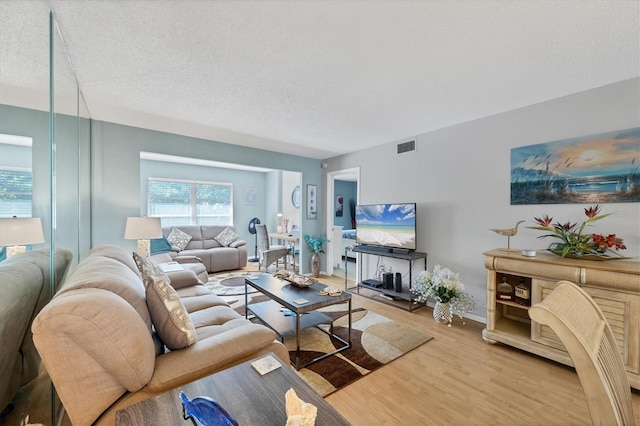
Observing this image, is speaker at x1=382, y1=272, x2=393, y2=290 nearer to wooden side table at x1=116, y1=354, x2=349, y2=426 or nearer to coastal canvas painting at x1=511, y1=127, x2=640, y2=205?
coastal canvas painting at x1=511, y1=127, x2=640, y2=205

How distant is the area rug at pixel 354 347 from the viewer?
80.2 inches

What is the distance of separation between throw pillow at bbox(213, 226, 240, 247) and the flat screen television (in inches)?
131

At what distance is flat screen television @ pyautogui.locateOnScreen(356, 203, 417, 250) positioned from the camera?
3.58m

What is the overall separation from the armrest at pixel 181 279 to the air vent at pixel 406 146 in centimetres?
336

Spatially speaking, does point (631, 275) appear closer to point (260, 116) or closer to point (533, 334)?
point (533, 334)

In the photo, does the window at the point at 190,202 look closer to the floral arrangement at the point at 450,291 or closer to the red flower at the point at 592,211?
the floral arrangement at the point at 450,291

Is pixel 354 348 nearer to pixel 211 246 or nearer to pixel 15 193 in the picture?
pixel 15 193

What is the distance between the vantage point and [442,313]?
300 centimetres

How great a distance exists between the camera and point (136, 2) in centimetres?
139

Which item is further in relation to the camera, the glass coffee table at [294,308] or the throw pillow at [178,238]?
the throw pillow at [178,238]

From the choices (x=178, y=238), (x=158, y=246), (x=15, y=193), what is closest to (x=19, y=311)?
(x=15, y=193)

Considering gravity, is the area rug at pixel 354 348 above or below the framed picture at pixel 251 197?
below

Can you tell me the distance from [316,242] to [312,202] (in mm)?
844

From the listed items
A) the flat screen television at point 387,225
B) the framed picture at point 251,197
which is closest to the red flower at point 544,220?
the flat screen television at point 387,225
